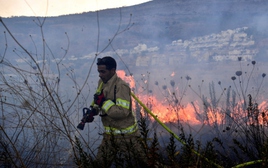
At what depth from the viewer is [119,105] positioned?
325 cm

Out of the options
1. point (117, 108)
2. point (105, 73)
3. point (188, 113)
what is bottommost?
point (188, 113)

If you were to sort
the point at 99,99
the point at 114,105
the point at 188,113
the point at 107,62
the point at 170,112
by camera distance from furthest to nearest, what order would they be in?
the point at 188,113 < the point at 170,112 < the point at 107,62 < the point at 99,99 < the point at 114,105

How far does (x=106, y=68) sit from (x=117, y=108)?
0.65 metres

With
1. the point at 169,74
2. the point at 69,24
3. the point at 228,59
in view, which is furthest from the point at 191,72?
the point at 69,24

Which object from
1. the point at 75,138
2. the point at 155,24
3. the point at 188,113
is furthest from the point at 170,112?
the point at 155,24

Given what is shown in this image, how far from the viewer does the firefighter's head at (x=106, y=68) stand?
3.53m

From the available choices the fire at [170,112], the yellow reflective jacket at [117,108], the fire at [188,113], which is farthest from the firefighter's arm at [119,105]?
the fire at [170,112]

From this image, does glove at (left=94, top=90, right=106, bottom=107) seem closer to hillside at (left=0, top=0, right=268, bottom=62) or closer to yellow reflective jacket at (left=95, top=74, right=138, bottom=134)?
yellow reflective jacket at (left=95, top=74, right=138, bottom=134)

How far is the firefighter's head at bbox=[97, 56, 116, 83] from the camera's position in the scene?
3.53 m

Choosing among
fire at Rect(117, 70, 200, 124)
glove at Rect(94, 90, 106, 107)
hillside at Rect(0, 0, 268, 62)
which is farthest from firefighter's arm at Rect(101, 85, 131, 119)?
hillside at Rect(0, 0, 268, 62)

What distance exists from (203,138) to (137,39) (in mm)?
24298

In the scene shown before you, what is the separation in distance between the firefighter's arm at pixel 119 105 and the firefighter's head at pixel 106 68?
11.3 inches

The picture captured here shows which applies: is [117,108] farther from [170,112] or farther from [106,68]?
[170,112]

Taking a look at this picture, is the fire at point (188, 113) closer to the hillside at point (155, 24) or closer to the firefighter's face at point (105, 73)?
the firefighter's face at point (105, 73)
